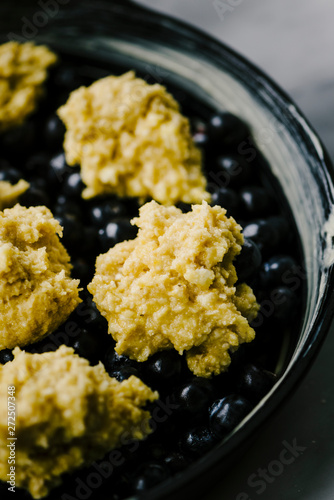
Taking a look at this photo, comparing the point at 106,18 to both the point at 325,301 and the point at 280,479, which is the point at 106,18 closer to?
the point at 325,301

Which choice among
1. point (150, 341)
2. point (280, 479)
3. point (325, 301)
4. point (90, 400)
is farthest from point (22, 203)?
point (280, 479)

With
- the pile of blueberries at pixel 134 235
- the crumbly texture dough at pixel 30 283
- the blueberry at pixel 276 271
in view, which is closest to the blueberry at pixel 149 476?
the pile of blueberries at pixel 134 235

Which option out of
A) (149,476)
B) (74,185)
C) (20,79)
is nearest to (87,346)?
(149,476)

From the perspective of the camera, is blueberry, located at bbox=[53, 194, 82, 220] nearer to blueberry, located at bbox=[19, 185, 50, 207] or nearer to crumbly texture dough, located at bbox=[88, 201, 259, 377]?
blueberry, located at bbox=[19, 185, 50, 207]

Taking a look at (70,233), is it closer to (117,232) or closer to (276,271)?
(117,232)

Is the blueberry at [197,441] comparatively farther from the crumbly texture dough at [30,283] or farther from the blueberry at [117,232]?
the blueberry at [117,232]

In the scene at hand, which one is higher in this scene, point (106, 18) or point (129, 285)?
point (106, 18)

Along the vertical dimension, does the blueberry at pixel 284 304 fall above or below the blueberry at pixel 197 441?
above
